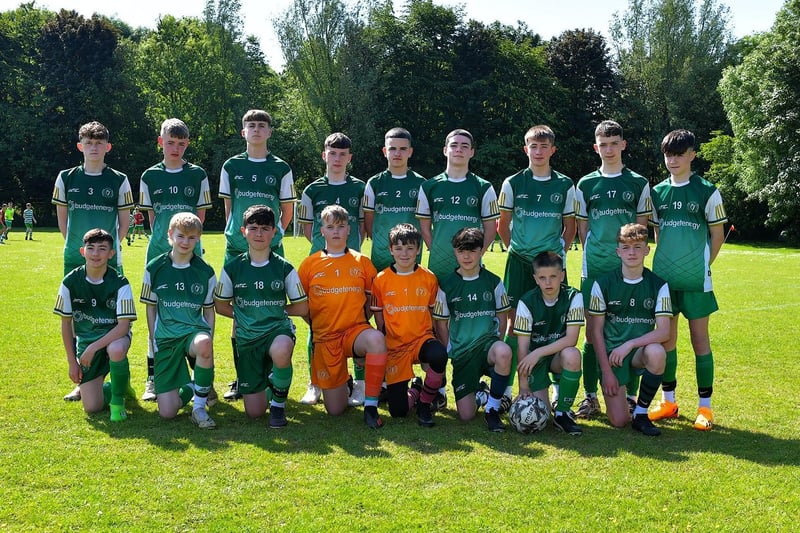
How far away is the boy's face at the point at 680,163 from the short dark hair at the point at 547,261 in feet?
4.06

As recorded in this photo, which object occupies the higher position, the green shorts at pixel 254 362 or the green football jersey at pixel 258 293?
the green football jersey at pixel 258 293

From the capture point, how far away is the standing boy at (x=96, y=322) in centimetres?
515

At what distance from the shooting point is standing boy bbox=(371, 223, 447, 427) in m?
5.23

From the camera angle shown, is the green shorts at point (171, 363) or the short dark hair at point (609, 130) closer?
the green shorts at point (171, 363)

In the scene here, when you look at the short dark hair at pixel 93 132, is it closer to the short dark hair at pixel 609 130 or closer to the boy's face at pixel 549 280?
the boy's face at pixel 549 280

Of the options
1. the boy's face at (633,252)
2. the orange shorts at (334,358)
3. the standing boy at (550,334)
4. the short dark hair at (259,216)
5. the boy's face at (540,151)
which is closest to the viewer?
the standing boy at (550,334)

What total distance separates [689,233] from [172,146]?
4366 mm

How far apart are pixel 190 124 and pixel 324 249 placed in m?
42.1

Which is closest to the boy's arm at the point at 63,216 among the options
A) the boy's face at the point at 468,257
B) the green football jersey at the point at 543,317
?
the boy's face at the point at 468,257

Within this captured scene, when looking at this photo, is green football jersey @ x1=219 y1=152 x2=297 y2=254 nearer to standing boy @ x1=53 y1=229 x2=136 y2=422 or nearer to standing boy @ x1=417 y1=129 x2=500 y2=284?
standing boy @ x1=53 y1=229 x2=136 y2=422

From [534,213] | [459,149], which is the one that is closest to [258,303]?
[459,149]

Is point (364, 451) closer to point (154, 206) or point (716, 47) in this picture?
point (154, 206)

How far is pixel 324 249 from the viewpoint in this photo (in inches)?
223

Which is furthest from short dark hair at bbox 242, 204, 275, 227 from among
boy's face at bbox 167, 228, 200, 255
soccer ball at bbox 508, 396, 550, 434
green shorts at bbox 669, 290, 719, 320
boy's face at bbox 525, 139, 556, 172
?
green shorts at bbox 669, 290, 719, 320
